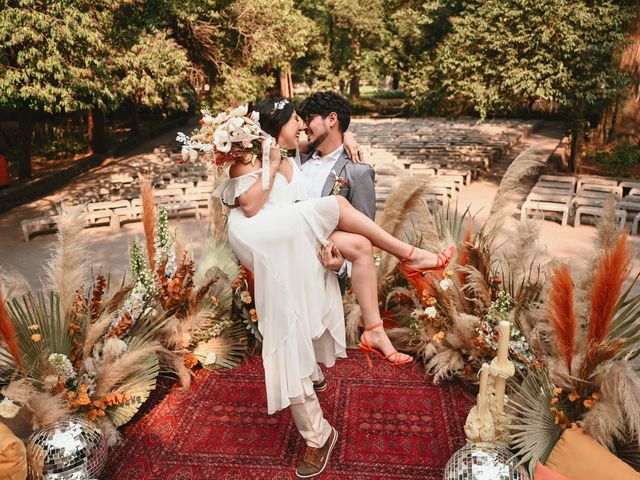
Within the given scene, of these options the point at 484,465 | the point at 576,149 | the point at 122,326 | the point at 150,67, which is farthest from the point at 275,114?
the point at 576,149

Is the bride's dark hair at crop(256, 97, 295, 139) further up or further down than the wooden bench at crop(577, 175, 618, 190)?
further up

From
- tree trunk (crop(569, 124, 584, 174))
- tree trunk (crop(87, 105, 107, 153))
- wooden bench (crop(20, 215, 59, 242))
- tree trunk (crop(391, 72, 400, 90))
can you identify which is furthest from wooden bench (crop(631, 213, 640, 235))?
tree trunk (crop(391, 72, 400, 90))

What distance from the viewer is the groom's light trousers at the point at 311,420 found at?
319cm

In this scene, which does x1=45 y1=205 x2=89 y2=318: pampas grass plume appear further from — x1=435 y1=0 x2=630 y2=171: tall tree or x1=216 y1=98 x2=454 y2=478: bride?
x1=435 y1=0 x2=630 y2=171: tall tree

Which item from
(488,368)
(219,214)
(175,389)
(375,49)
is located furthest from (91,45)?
(375,49)

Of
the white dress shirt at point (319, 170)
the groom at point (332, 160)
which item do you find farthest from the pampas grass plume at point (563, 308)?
the white dress shirt at point (319, 170)

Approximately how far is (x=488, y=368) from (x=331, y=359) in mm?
1081

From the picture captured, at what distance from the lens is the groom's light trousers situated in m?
3.19

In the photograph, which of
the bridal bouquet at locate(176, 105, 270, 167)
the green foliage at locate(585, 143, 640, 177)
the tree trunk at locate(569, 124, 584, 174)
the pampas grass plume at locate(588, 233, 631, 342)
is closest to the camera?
the pampas grass plume at locate(588, 233, 631, 342)

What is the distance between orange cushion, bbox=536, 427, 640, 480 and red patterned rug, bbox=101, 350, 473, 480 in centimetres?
79

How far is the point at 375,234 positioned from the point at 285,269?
60 centimetres

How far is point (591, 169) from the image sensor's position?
48.9ft

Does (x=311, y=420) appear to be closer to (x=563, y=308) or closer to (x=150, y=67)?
(x=563, y=308)

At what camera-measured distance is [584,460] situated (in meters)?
2.78
